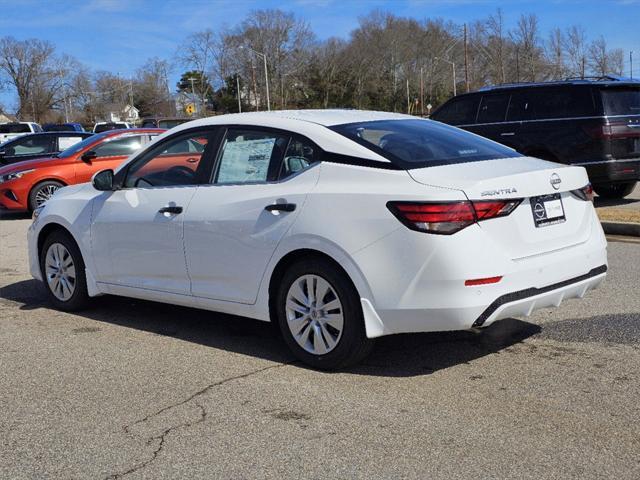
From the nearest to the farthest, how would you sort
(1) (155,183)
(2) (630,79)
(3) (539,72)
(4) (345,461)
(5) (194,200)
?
(4) (345,461) → (5) (194,200) → (1) (155,183) → (2) (630,79) → (3) (539,72)

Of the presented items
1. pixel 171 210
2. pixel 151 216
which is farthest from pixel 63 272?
pixel 171 210

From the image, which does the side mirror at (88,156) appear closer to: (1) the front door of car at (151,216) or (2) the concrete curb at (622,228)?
(1) the front door of car at (151,216)

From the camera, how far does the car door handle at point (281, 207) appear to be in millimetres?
5016

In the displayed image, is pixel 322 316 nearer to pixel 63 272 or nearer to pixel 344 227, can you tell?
pixel 344 227

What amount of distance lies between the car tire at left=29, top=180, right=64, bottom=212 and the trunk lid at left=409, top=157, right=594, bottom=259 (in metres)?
11.4

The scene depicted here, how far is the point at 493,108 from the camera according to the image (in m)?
13.4

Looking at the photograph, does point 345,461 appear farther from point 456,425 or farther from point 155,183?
point 155,183

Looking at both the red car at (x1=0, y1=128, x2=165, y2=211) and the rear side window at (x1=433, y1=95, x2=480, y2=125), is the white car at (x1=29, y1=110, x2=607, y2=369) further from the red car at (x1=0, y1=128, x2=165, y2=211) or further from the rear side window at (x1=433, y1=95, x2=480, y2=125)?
the red car at (x1=0, y1=128, x2=165, y2=211)

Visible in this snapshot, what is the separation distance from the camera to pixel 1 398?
15.6 feet

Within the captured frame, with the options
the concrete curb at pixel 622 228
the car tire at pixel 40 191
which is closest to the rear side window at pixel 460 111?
the concrete curb at pixel 622 228

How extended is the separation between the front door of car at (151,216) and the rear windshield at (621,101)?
320 inches

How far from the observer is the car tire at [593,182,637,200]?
44.1 feet

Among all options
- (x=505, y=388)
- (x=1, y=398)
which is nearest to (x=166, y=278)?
(x=1, y=398)

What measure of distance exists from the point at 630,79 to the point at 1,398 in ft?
36.1
